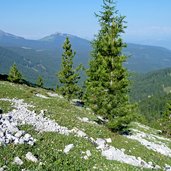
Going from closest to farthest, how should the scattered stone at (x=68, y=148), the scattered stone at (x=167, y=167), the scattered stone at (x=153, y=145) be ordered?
Answer: the scattered stone at (x=68, y=148) → the scattered stone at (x=167, y=167) → the scattered stone at (x=153, y=145)

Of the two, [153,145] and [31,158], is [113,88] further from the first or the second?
[31,158]

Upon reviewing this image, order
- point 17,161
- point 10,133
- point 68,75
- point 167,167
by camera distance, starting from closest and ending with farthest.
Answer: point 17,161
point 10,133
point 167,167
point 68,75

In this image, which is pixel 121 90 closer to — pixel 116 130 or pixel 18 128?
pixel 116 130

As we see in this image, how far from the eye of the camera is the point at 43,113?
29422 millimetres

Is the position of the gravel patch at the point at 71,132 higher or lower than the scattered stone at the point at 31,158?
lower

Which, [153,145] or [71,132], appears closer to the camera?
[71,132]

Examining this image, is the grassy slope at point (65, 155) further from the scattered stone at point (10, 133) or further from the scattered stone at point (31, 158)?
the scattered stone at point (10, 133)

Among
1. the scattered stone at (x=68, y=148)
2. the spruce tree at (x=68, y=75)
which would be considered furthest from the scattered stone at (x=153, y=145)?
the spruce tree at (x=68, y=75)

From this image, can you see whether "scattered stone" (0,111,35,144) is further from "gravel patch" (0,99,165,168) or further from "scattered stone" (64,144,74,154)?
"scattered stone" (64,144,74,154)

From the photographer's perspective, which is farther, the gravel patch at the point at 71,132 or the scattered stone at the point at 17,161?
the gravel patch at the point at 71,132

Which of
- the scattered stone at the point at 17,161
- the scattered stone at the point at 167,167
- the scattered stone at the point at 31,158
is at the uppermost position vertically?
the scattered stone at the point at 17,161

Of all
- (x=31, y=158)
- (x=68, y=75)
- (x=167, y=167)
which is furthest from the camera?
(x=68, y=75)

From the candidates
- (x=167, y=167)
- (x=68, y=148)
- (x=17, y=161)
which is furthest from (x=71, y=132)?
(x=17, y=161)

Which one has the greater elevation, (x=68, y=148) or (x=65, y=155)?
(x=65, y=155)
